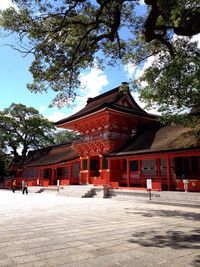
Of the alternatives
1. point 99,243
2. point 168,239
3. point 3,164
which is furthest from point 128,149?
point 3,164

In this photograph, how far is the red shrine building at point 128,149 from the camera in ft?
62.7

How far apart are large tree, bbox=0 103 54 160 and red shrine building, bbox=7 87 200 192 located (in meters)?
16.2

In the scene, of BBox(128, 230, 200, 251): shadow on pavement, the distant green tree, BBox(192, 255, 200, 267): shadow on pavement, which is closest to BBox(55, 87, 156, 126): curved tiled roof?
BBox(128, 230, 200, 251): shadow on pavement

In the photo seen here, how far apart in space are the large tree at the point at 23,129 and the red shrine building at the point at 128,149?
637 inches

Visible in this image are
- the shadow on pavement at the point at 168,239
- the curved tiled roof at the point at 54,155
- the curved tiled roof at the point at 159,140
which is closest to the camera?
the shadow on pavement at the point at 168,239

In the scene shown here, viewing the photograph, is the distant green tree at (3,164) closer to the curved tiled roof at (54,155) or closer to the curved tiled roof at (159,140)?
the curved tiled roof at (54,155)

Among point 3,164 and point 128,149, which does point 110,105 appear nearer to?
point 128,149

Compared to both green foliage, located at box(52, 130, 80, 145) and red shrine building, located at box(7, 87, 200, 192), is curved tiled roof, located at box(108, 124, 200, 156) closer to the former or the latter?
red shrine building, located at box(7, 87, 200, 192)

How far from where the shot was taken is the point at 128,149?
Answer: 893 inches

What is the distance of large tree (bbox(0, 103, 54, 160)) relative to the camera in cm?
4731

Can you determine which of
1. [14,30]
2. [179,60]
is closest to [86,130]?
[14,30]

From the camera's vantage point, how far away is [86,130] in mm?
29250

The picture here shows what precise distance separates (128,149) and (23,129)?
30.4 meters

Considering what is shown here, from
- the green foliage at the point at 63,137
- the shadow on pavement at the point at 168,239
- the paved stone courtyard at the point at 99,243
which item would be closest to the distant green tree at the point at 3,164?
the green foliage at the point at 63,137
